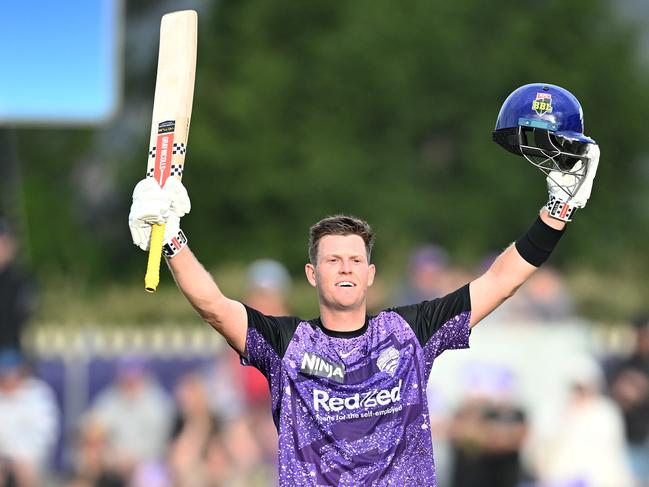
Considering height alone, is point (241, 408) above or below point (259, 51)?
below

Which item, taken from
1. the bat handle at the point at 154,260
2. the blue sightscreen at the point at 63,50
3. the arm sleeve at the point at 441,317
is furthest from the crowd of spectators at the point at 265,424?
the bat handle at the point at 154,260

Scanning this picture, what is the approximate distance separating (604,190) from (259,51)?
7936 millimetres

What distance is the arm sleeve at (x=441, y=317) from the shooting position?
18.9 feet

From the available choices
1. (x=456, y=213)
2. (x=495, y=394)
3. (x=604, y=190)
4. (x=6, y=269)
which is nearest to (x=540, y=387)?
(x=495, y=394)

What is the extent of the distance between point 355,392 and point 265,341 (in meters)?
0.42

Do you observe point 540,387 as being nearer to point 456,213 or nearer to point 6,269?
point 6,269

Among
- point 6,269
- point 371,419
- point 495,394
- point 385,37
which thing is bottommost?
point 371,419

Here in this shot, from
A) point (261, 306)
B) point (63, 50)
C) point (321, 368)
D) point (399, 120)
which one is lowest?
point (321, 368)

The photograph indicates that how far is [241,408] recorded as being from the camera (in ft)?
41.2

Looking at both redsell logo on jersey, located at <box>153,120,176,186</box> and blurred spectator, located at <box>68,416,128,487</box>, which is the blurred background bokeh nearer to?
blurred spectator, located at <box>68,416,128,487</box>

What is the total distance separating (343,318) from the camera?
5711 millimetres

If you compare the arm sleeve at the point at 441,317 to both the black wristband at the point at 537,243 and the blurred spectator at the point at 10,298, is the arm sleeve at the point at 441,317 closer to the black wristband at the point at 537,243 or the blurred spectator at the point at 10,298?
the black wristband at the point at 537,243

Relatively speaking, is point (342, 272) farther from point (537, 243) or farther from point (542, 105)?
point (542, 105)

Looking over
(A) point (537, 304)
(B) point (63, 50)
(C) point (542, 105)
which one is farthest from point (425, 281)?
(C) point (542, 105)
